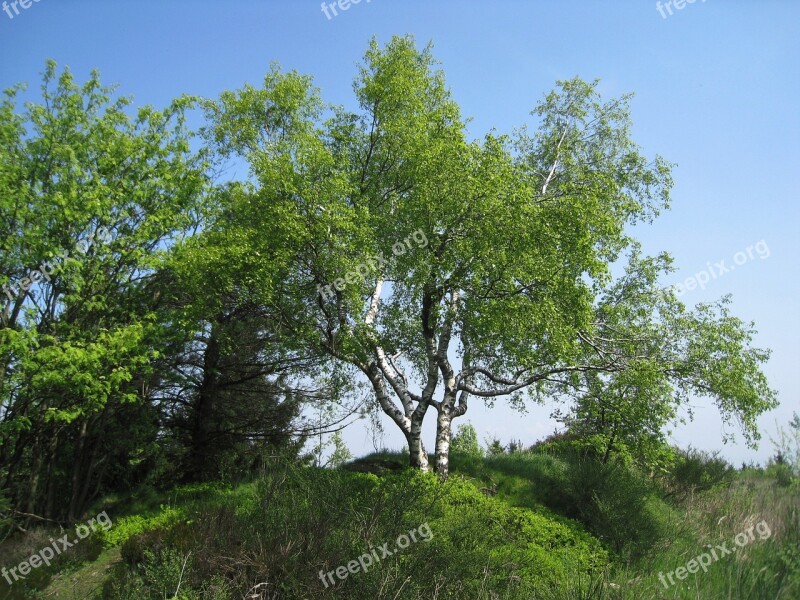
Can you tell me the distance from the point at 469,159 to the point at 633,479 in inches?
335

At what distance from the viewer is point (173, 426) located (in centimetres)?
1983

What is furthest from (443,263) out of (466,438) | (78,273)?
(466,438)

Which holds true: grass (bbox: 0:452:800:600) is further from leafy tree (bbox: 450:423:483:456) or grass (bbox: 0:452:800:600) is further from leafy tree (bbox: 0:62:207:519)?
leafy tree (bbox: 450:423:483:456)

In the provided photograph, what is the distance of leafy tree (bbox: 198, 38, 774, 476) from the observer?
49.1 ft

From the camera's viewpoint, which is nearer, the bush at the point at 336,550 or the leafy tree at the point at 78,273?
the bush at the point at 336,550

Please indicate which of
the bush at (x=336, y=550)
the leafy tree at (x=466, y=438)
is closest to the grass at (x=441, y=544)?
the bush at (x=336, y=550)

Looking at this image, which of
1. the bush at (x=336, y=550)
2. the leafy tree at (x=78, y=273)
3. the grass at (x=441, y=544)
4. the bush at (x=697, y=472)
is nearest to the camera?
the grass at (x=441, y=544)

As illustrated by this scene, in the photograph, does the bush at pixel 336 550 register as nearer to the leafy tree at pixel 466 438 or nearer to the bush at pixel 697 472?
the bush at pixel 697 472

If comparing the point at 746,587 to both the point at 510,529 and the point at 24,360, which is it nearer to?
the point at 510,529

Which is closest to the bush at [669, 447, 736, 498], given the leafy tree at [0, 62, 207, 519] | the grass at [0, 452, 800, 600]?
the grass at [0, 452, 800, 600]

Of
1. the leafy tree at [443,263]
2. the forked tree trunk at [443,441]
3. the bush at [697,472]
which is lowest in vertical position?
the bush at [697,472]

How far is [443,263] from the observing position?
1532 cm

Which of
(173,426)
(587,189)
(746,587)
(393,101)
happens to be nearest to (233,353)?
(173,426)

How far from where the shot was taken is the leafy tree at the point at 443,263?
1496 cm
